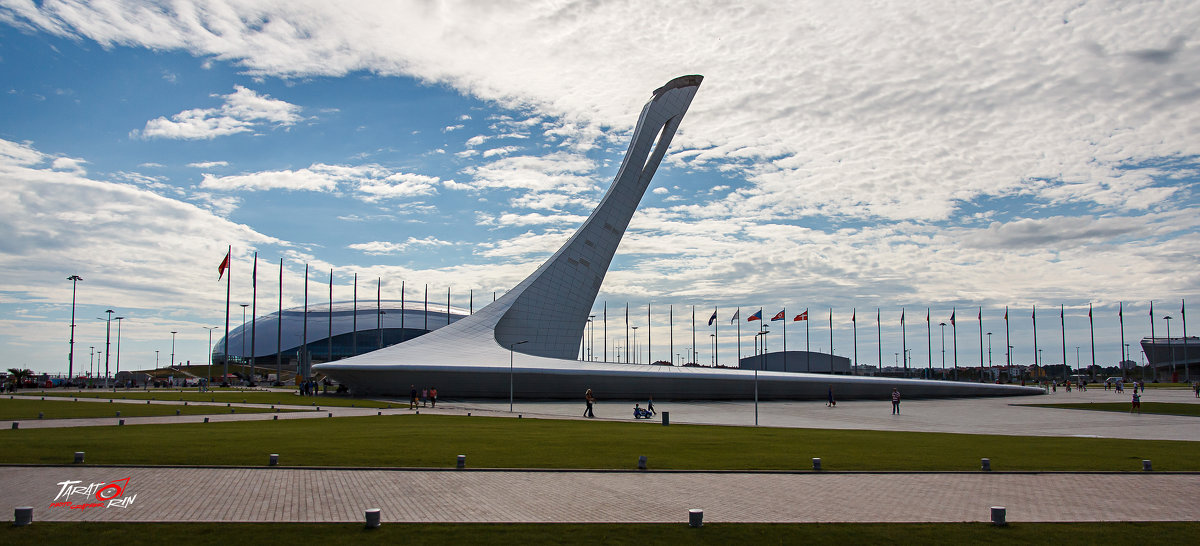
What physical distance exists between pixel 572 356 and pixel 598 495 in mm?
36587

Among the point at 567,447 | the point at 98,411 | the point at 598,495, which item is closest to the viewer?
the point at 598,495

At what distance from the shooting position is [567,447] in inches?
569

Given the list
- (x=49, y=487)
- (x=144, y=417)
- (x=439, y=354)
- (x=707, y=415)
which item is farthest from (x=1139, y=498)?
(x=439, y=354)

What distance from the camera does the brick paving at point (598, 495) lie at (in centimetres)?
802

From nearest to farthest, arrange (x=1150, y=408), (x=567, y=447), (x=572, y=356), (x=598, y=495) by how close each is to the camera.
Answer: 1. (x=598, y=495)
2. (x=567, y=447)
3. (x=1150, y=408)
4. (x=572, y=356)

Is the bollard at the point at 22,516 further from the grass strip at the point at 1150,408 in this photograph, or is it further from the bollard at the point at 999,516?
the grass strip at the point at 1150,408

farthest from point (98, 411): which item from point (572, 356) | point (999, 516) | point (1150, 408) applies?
point (1150, 408)

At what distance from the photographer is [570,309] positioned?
147 feet

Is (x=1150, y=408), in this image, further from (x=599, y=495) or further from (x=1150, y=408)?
(x=599, y=495)

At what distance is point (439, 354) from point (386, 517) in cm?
3026

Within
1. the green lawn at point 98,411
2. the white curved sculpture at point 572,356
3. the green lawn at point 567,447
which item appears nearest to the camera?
the green lawn at point 567,447
